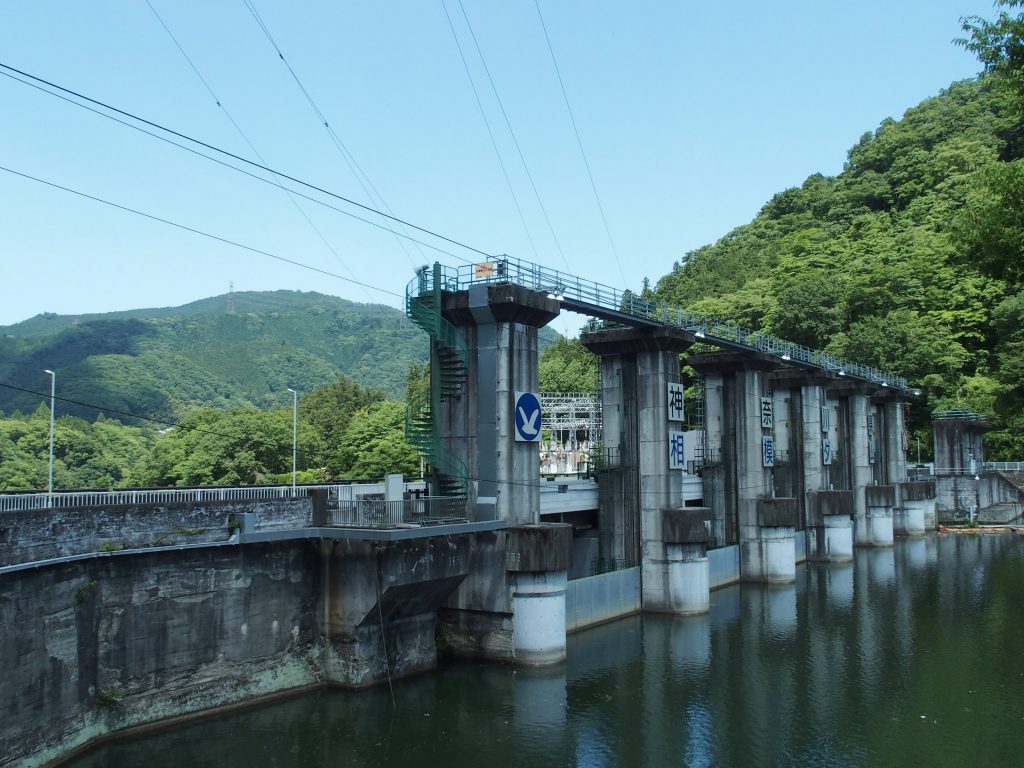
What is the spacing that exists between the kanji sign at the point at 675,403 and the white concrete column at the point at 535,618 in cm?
1380

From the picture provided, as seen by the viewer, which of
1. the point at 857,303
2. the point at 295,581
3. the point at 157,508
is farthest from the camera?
the point at 857,303

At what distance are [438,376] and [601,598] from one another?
1486cm

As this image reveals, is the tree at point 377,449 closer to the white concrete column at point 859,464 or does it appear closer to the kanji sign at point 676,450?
the kanji sign at point 676,450

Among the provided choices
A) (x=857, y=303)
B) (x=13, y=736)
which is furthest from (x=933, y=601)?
(x=857, y=303)

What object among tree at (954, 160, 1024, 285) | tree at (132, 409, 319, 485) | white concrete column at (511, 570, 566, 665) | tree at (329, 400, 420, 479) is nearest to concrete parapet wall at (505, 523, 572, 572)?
white concrete column at (511, 570, 566, 665)

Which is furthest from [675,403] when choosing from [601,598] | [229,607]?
[229,607]

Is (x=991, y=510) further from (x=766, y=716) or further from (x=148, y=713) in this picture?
(x=148, y=713)

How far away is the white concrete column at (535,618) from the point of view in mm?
34375

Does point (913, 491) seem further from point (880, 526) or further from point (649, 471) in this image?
point (649, 471)

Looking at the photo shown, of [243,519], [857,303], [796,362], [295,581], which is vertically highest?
[857,303]

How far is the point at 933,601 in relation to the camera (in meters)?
51.1

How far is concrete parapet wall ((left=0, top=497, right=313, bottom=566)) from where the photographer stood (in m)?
23.0

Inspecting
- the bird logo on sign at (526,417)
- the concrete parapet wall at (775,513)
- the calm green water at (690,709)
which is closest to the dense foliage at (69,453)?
the concrete parapet wall at (775,513)

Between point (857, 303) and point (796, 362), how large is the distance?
49.9 meters
